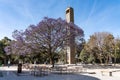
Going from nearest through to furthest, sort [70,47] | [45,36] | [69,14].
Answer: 1. [45,36]
2. [70,47]
3. [69,14]

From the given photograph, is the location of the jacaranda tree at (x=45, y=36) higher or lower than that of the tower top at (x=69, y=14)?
lower

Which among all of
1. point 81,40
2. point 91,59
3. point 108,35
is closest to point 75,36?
point 81,40

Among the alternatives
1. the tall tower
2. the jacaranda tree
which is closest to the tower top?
the tall tower

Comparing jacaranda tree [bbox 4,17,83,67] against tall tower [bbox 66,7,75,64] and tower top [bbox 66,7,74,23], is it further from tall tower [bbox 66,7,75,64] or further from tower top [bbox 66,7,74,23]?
tower top [bbox 66,7,74,23]

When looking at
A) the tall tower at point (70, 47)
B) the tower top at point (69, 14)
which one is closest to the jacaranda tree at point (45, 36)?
the tall tower at point (70, 47)

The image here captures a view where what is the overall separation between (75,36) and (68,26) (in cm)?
206

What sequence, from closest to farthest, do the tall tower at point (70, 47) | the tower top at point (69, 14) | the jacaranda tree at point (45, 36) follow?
the jacaranda tree at point (45, 36) < the tall tower at point (70, 47) < the tower top at point (69, 14)

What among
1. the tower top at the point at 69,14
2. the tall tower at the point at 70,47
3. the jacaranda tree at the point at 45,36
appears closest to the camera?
the jacaranda tree at the point at 45,36

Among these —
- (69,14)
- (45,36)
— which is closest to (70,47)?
(45,36)

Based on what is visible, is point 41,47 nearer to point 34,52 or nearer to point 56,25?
point 34,52

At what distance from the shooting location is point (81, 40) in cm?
3133

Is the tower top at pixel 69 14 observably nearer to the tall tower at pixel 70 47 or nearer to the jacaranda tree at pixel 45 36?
the tall tower at pixel 70 47

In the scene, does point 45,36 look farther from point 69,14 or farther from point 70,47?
point 69,14

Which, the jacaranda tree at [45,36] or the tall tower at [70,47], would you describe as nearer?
the jacaranda tree at [45,36]
